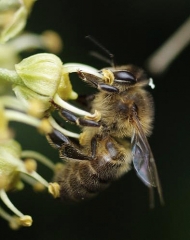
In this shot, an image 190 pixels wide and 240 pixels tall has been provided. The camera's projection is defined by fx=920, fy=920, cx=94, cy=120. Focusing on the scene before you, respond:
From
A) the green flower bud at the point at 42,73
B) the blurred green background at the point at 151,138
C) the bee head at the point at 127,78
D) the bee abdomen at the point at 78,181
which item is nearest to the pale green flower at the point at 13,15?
the green flower bud at the point at 42,73

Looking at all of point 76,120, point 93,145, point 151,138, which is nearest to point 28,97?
point 76,120

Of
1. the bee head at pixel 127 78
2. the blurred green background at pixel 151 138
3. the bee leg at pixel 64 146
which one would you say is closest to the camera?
the bee leg at pixel 64 146

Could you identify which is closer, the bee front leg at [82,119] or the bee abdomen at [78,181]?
the bee front leg at [82,119]

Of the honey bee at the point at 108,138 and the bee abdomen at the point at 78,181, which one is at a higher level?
the honey bee at the point at 108,138

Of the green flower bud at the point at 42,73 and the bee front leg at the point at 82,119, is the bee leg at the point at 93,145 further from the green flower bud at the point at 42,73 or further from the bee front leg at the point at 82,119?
the green flower bud at the point at 42,73

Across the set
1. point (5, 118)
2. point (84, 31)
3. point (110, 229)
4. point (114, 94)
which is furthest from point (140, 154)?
point (84, 31)

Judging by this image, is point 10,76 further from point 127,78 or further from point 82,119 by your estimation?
point 127,78

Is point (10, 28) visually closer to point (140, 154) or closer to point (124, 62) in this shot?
point (140, 154)
